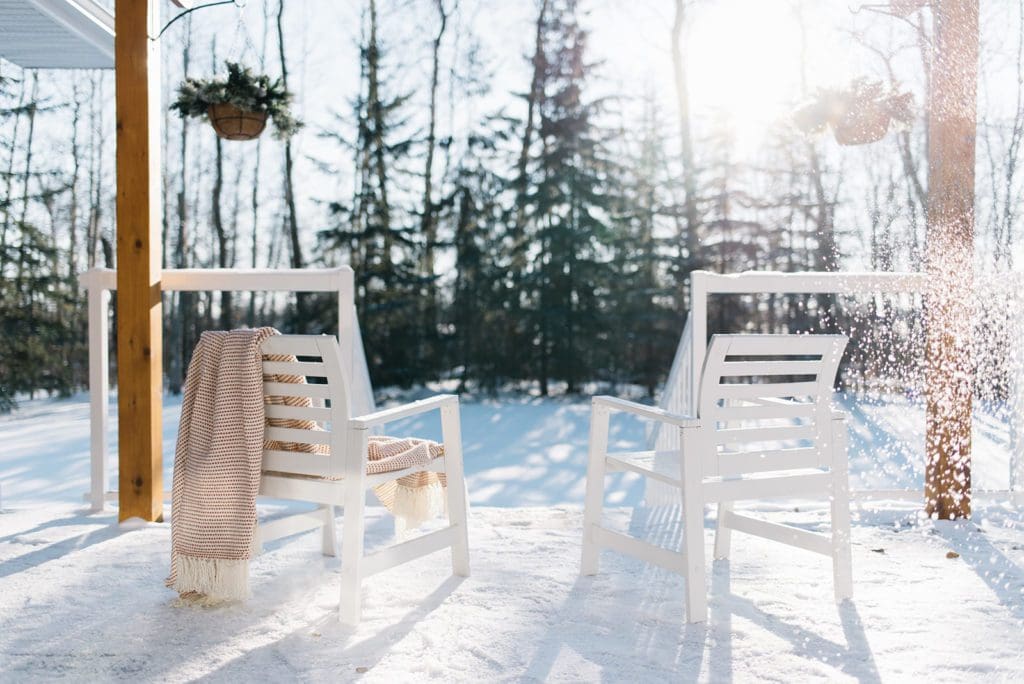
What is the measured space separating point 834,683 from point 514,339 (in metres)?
7.09

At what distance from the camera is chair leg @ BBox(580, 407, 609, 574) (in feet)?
7.37

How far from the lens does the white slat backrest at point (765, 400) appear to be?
1.93m

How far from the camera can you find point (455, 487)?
2.24 meters

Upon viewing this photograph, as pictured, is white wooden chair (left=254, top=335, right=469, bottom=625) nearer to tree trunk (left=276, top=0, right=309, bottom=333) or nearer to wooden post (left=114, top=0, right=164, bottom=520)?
wooden post (left=114, top=0, right=164, bottom=520)

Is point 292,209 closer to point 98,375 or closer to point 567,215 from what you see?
point 567,215

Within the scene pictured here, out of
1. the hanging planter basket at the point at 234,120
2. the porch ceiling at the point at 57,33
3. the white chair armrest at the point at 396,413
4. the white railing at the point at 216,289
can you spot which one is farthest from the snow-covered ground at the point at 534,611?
the porch ceiling at the point at 57,33

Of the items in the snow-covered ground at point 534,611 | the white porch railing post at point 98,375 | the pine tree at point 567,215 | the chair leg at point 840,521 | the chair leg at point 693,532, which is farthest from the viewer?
the pine tree at point 567,215

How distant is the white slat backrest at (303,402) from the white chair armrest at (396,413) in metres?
0.05

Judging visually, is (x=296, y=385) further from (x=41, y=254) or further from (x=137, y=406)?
(x=41, y=254)

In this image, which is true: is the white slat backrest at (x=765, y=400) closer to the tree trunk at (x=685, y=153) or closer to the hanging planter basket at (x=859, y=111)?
the hanging planter basket at (x=859, y=111)

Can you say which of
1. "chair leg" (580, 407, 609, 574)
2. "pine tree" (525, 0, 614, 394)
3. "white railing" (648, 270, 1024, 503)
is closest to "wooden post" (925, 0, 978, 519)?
"white railing" (648, 270, 1024, 503)

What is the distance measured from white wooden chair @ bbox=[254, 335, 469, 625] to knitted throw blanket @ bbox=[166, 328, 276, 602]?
5 cm

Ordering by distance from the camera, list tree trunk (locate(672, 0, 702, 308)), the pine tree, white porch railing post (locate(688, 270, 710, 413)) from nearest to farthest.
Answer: white porch railing post (locate(688, 270, 710, 413))
tree trunk (locate(672, 0, 702, 308))
the pine tree

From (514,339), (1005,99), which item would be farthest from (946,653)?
(514,339)
